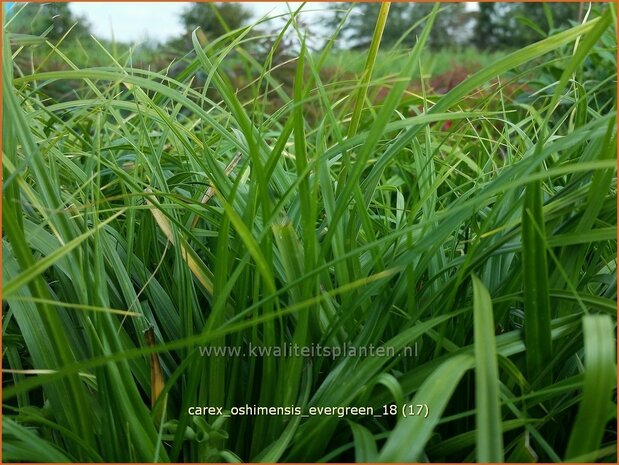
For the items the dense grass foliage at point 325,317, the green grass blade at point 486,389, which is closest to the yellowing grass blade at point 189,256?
the dense grass foliage at point 325,317

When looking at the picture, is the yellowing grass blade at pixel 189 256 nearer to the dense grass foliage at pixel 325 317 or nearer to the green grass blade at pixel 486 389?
the dense grass foliage at pixel 325 317

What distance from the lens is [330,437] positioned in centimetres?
79

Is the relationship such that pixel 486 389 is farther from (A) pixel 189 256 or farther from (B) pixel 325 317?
(A) pixel 189 256

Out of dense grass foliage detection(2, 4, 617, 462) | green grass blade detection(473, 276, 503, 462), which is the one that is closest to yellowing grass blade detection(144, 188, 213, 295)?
dense grass foliage detection(2, 4, 617, 462)

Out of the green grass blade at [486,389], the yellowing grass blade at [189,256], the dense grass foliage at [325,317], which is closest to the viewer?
the green grass blade at [486,389]

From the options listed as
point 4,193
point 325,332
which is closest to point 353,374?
point 325,332

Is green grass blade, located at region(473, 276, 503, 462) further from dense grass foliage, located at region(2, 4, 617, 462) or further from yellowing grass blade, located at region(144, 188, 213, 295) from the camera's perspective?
yellowing grass blade, located at region(144, 188, 213, 295)

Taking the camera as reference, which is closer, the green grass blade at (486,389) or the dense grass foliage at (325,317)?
the green grass blade at (486,389)

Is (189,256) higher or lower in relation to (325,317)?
higher

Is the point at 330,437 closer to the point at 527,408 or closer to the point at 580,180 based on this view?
the point at 527,408

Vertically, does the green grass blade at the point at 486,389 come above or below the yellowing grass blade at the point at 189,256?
below

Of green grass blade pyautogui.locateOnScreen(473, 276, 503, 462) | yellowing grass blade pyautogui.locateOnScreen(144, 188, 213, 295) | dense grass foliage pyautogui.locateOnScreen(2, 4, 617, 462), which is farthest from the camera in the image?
yellowing grass blade pyautogui.locateOnScreen(144, 188, 213, 295)

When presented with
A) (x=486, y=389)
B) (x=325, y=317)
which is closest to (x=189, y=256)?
(x=325, y=317)

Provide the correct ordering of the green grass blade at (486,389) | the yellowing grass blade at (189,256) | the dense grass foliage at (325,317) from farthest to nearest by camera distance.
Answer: the yellowing grass blade at (189,256) → the dense grass foliage at (325,317) → the green grass blade at (486,389)
